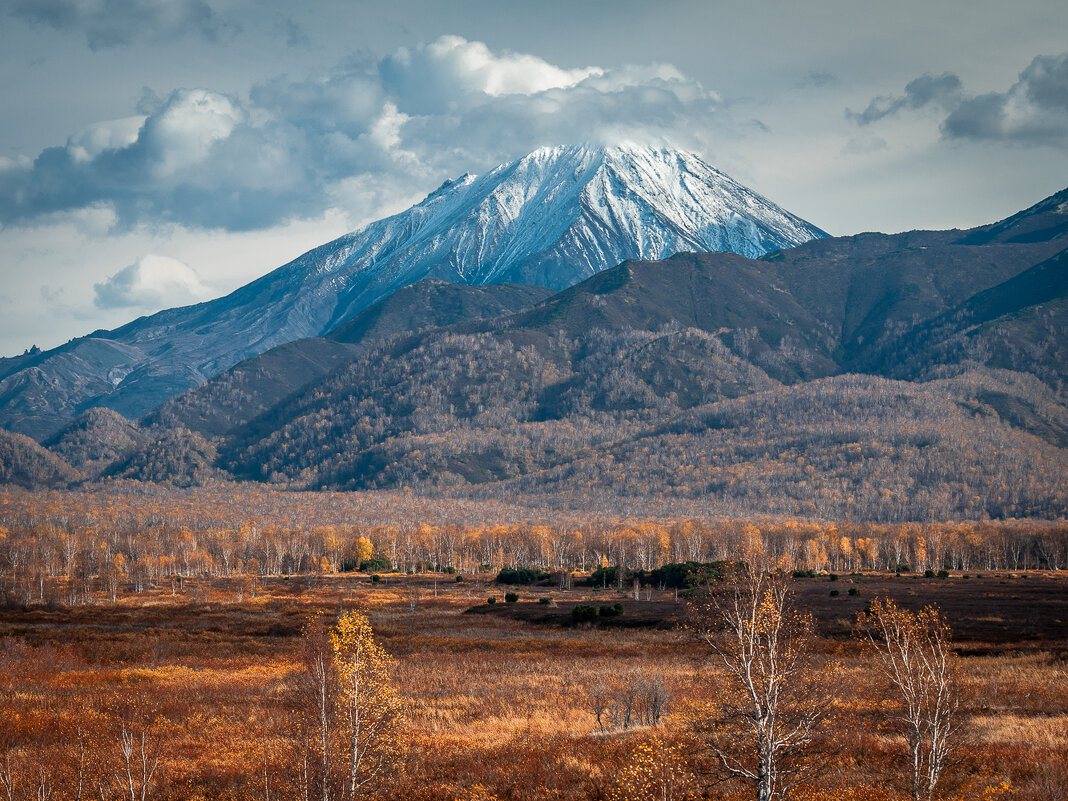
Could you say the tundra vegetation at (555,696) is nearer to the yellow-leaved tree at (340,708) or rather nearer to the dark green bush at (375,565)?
the yellow-leaved tree at (340,708)

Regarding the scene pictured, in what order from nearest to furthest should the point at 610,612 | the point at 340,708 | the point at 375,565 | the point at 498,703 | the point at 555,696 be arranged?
the point at 340,708 < the point at 498,703 < the point at 555,696 < the point at 610,612 < the point at 375,565

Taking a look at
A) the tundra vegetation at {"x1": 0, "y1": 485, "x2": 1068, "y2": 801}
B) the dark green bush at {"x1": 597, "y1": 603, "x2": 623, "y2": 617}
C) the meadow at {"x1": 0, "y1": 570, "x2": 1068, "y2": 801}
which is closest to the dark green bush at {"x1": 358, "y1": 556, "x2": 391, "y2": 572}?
the tundra vegetation at {"x1": 0, "y1": 485, "x2": 1068, "y2": 801}

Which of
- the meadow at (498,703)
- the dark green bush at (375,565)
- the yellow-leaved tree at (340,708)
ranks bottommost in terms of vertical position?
the dark green bush at (375,565)

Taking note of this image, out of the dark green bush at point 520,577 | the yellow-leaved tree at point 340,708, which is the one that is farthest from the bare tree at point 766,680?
the dark green bush at point 520,577

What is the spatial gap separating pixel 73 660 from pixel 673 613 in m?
56.5

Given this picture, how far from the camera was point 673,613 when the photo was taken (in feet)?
297

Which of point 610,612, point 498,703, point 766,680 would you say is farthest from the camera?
point 610,612

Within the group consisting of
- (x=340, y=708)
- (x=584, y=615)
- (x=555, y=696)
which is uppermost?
(x=340, y=708)

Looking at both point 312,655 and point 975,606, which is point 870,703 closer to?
point 312,655

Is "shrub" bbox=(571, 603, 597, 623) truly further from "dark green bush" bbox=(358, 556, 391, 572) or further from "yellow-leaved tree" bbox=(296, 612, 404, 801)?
"dark green bush" bbox=(358, 556, 391, 572)

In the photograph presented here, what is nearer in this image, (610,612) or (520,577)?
(610,612)

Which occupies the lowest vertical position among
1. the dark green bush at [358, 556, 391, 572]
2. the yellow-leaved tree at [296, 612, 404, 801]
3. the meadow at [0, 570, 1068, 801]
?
the dark green bush at [358, 556, 391, 572]

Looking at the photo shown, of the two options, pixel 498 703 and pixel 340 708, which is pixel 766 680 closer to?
pixel 340 708

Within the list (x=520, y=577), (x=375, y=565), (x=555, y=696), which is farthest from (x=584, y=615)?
(x=375, y=565)
